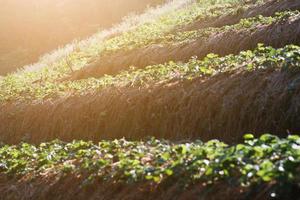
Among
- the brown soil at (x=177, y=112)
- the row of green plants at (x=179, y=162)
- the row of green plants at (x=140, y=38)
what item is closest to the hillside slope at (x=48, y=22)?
the row of green plants at (x=140, y=38)

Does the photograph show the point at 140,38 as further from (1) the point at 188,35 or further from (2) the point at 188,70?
(2) the point at 188,70

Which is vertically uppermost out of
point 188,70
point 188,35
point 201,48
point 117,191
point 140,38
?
point 140,38

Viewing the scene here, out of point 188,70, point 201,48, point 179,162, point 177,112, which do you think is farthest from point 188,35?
point 179,162

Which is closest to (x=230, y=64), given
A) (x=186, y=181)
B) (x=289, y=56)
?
(x=289, y=56)

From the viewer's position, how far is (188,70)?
13.4m

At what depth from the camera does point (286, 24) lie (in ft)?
50.6

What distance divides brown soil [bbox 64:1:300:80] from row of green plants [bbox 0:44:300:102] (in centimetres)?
Answer: 88

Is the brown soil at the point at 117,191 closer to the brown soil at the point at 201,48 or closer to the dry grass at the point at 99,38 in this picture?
the brown soil at the point at 201,48

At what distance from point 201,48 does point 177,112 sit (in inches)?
226

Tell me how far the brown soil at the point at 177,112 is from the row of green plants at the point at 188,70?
0.88 feet

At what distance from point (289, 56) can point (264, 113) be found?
1.63 metres

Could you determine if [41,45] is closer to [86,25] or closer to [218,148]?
[86,25]

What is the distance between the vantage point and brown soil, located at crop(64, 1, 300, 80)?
15.3m

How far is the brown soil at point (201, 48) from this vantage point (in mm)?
15273
